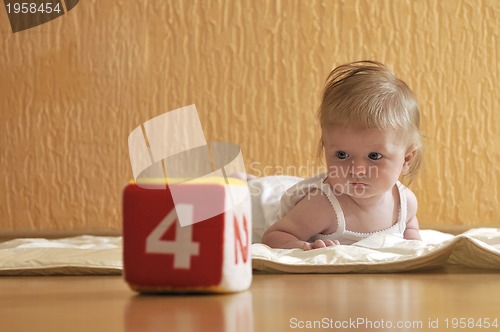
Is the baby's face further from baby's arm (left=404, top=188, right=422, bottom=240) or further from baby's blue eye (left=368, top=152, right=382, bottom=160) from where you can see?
baby's arm (left=404, top=188, right=422, bottom=240)

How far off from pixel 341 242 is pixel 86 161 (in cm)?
98

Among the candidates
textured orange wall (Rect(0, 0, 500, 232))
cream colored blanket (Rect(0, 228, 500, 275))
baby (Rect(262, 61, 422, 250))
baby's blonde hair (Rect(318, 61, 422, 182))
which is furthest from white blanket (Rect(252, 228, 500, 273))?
textured orange wall (Rect(0, 0, 500, 232))

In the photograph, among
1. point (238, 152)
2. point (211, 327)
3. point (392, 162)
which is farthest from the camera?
point (238, 152)

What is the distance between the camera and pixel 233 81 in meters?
2.14

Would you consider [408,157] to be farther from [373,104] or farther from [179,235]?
[179,235]

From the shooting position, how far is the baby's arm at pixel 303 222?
1.34 metres

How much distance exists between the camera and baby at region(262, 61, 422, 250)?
4.33 feet

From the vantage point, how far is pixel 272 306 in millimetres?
687

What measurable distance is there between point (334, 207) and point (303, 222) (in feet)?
0.21

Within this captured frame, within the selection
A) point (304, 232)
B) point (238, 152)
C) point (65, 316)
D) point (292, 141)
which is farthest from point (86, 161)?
point (65, 316)

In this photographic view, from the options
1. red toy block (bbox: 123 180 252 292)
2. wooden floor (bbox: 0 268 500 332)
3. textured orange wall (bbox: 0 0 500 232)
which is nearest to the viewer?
wooden floor (bbox: 0 268 500 332)

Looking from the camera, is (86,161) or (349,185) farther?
(86,161)

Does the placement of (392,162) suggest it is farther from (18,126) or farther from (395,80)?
(18,126)

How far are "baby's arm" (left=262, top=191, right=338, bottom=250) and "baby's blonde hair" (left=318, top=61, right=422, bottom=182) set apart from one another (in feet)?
0.49
